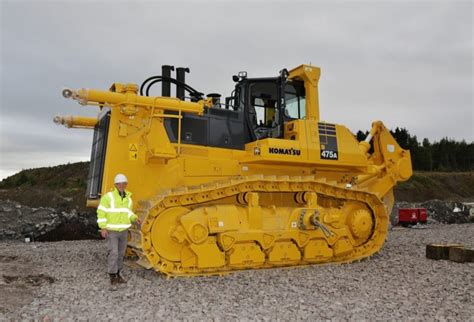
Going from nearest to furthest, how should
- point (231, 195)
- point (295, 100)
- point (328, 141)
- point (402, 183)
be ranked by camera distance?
1. point (231, 195)
2. point (328, 141)
3. point (295, 100)
4. point (402, 183)

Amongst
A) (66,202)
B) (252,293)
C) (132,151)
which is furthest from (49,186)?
(252,293)

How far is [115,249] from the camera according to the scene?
7422 millimetres

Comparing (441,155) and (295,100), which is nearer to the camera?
(295,100)

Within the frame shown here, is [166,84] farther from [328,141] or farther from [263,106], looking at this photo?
[328,141]

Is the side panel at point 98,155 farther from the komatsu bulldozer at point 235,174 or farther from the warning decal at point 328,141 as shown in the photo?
the warning decal at point 328,141

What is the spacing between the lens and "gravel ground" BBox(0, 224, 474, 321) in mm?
5664

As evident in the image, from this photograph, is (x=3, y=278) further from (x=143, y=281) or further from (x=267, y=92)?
(x=267, y=92)

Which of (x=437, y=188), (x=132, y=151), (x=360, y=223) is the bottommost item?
(x=360, y=223)

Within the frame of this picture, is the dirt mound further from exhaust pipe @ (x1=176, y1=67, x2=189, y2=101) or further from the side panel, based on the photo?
exhaust pipe @ (x1=176, y1=67, x2=189, y2=101)

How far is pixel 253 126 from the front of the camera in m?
9.66

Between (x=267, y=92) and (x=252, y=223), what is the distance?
2.94 m

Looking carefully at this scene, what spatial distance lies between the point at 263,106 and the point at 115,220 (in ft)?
13.3

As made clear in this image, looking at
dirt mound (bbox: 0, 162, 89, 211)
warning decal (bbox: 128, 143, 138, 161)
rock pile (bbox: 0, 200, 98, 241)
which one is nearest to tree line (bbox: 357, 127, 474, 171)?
dirt mound (bbox: 0, 162, 89, 211)

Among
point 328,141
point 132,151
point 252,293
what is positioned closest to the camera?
point 252,293
